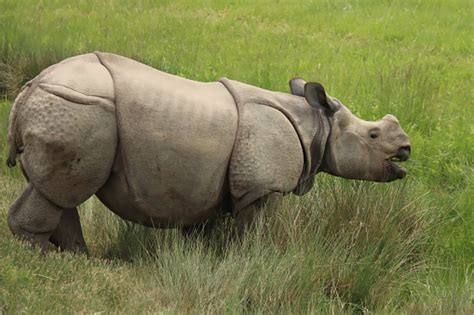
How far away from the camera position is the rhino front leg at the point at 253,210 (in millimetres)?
6094

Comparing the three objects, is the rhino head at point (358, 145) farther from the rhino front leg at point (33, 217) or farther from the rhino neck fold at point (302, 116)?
the rhino front leg at point (33, 217)

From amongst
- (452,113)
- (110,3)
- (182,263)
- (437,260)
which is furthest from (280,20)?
(182,263)

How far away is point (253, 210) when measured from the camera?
20.1ft

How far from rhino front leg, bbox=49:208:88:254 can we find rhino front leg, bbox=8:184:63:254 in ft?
0.95

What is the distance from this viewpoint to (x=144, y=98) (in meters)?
5.82

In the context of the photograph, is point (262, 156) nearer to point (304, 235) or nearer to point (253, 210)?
point (253, 210)

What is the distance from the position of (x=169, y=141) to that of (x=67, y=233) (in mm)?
1051

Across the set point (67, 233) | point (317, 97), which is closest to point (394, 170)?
point (317, 97)

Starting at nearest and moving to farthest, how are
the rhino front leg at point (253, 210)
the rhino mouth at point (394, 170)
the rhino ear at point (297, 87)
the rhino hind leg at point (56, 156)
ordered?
the rhino hind leg at point (56, 156), the rhino front leg at point (253, 210), the rhino mouth at point (394, 170), the rhino ear at point (297, 87)

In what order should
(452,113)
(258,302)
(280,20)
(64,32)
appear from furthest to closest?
(280,20) → (64,32) → (452,113) → (258,302)

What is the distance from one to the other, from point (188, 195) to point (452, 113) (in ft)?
16.0

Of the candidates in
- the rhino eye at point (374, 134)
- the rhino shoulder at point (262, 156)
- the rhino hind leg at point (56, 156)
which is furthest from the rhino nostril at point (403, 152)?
the rhino hind leg at point (56, 156)

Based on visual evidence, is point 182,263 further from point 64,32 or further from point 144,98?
point 64,32

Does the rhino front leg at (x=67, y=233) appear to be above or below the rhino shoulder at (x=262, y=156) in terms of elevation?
below
